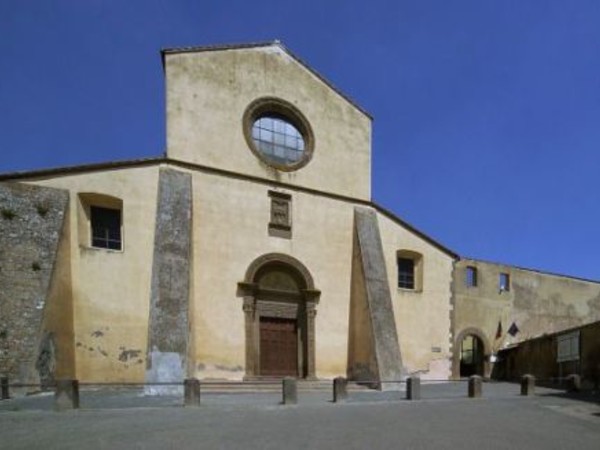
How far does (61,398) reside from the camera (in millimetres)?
10828

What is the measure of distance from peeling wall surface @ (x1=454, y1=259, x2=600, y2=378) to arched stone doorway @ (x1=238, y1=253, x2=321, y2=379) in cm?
842

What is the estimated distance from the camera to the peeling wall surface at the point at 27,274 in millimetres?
12984

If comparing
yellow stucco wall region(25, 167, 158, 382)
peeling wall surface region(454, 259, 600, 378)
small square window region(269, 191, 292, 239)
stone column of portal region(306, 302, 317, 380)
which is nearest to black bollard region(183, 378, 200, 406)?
yellow stucco wall region(25, 167, 158, 382)

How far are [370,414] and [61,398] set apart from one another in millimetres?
6052

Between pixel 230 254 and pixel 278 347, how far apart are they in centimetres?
358

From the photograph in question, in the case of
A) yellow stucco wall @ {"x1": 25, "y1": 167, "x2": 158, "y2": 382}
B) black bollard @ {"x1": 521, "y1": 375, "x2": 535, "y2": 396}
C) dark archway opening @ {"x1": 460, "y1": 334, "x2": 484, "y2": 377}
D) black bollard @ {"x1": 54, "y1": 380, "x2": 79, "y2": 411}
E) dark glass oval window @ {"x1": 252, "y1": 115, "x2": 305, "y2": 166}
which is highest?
dark glass oval window @ {"x1": 252, "y1": 115, "x2": 305, "y2": 166}

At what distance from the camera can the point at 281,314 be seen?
18.6 metres

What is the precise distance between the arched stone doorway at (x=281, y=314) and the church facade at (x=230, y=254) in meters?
0.05

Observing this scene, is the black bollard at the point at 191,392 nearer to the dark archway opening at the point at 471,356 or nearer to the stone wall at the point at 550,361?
the stone wall at the point at 550,361

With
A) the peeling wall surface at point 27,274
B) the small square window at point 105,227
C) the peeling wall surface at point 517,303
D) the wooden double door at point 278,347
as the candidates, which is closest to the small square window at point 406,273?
the peeling wall surface at point 517,303

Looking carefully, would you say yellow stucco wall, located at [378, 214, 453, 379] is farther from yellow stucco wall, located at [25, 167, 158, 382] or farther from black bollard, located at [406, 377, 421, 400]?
yellow stucco wall, located at [25, 167, 158, 382]

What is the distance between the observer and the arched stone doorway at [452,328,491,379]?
2374cm

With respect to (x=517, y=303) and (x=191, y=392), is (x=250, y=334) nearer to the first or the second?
(x=191, y=392)

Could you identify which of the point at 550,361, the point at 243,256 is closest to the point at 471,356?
the point at 550,361
